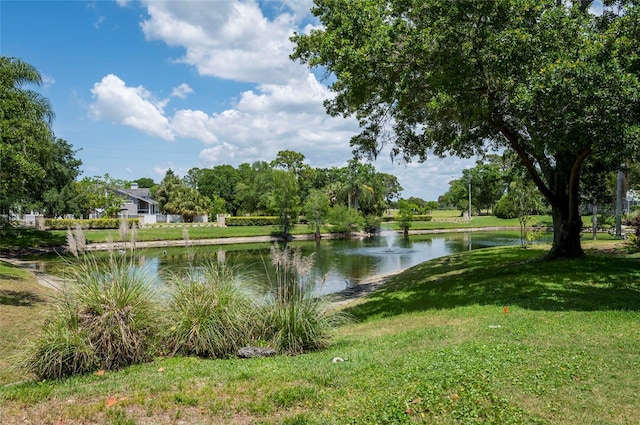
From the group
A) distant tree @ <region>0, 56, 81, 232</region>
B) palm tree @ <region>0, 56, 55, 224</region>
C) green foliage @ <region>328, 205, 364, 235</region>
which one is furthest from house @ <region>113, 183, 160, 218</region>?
palm tree @ <region>0, 56, 55, 224</region>

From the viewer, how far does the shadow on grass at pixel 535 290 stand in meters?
8.47

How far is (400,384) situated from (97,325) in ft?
11.7

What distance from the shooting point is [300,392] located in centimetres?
406

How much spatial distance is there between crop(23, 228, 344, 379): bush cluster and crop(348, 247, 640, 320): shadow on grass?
4.16 m

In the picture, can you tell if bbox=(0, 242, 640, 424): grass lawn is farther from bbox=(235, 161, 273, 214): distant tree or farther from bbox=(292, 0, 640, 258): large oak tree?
bbox=(235, 161, 273, 214): distant tree

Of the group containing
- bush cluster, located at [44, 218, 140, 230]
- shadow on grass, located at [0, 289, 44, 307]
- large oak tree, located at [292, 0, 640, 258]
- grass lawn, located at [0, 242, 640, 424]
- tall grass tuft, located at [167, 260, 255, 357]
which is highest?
large oak tree, located at [292, 0, 640, 258]

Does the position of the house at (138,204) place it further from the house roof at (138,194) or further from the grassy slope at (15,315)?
the grassy slope at (15,315)

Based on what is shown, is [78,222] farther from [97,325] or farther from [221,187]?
[97,325]

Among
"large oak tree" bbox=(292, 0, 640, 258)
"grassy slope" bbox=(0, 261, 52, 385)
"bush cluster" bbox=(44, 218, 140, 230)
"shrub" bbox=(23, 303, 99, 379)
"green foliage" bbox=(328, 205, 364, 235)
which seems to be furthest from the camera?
"green foliage" bbox=(328, 205, 364, 235)

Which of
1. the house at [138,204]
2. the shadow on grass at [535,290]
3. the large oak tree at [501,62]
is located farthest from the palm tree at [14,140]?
the house at [138,204]

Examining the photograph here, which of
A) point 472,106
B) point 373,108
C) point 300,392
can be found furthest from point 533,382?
point 373,108

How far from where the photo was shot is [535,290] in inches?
382

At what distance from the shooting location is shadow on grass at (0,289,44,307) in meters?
11.1

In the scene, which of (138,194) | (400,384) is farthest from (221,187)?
(400,384)
